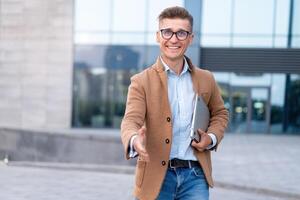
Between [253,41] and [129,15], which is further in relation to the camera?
[129,15]

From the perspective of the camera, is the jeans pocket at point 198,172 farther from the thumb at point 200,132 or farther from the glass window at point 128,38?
the glass window at point 128,38

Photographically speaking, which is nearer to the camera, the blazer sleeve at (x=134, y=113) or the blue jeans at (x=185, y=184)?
the blazer sleeve at (x=134, y=113)

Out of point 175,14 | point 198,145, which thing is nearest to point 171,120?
point 198,145

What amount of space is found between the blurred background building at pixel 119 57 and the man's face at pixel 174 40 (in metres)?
19.6

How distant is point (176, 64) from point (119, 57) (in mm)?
19921

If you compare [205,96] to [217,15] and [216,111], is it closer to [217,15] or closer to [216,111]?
[216,111]

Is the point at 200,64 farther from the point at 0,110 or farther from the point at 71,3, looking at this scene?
the point at 0,110

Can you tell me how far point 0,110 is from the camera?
2395cm

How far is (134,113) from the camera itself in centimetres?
233

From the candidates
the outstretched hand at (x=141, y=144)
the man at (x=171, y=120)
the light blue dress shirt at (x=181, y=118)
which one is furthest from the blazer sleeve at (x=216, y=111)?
the outstretched hand at (x=141, y=144)

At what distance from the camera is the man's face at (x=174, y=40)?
2.40 meters

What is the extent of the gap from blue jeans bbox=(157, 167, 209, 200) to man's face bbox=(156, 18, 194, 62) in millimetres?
659

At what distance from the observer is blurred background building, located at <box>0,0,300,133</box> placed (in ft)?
70.9

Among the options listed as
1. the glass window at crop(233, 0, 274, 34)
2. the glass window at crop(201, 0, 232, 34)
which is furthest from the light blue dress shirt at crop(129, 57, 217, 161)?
the glass window at crop(233, 0, 274, 34)
